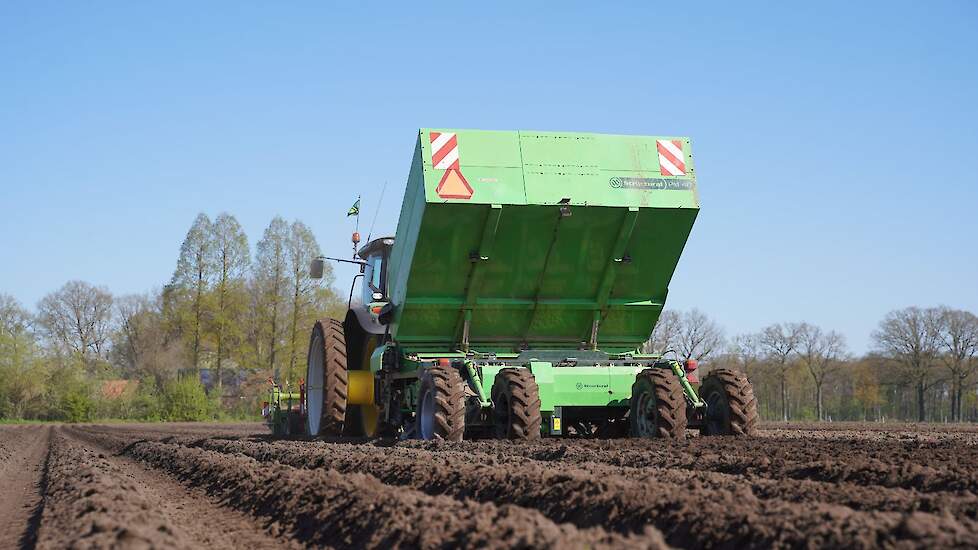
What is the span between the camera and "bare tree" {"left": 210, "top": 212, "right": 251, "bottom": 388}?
50.6 meters

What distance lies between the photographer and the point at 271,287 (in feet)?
165

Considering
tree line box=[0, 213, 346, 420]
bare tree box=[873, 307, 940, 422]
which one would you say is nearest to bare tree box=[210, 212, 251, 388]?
tree line box=[0, 213, 346, 420]

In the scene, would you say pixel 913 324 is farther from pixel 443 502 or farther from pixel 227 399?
pixel 443 502

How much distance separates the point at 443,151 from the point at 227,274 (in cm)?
4071

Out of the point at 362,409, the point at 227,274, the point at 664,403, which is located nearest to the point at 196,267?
the point at 227,274

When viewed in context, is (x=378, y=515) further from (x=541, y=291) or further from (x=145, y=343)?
(x=145, y=343)

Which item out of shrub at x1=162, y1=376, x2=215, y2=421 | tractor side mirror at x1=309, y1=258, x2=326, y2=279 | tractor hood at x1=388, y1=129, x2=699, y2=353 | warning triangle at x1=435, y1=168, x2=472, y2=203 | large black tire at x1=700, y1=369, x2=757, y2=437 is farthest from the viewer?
shrub at x1=162, y1=376, x2=215, y2=421

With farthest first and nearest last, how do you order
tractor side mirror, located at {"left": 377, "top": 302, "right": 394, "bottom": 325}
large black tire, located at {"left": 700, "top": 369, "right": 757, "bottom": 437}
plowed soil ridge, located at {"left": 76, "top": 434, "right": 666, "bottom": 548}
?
1. tractor side mirror, located at {"left": 377, "top": 302, "right": 394, "bottom": 325}
2. large black tire, located at {"left": 700, "top": 369, "right": 757, "bottom": 437}
3. plowed soil ridge, located at {"left": 76, "top": 434, "right": 666, "bottom": 548}

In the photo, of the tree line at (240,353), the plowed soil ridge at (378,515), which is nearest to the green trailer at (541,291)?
the plowed soil ridge at (378,515)

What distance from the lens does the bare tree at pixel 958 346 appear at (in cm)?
5572

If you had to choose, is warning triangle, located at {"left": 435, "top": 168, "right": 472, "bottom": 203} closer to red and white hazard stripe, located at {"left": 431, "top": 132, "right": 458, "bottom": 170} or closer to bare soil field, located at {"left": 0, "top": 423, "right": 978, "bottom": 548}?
red and white hazard stripe, located at {"left": 431, "top": 132, "right": 458, "bottom": 170}

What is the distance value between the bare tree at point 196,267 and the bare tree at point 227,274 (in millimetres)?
371

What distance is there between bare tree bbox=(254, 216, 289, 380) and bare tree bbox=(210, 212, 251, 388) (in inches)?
40.7

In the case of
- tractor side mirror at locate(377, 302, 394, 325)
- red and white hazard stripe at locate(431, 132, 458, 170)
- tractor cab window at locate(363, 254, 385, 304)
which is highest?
red and white hazard stripe at locate(431, 132, 458, 170)
